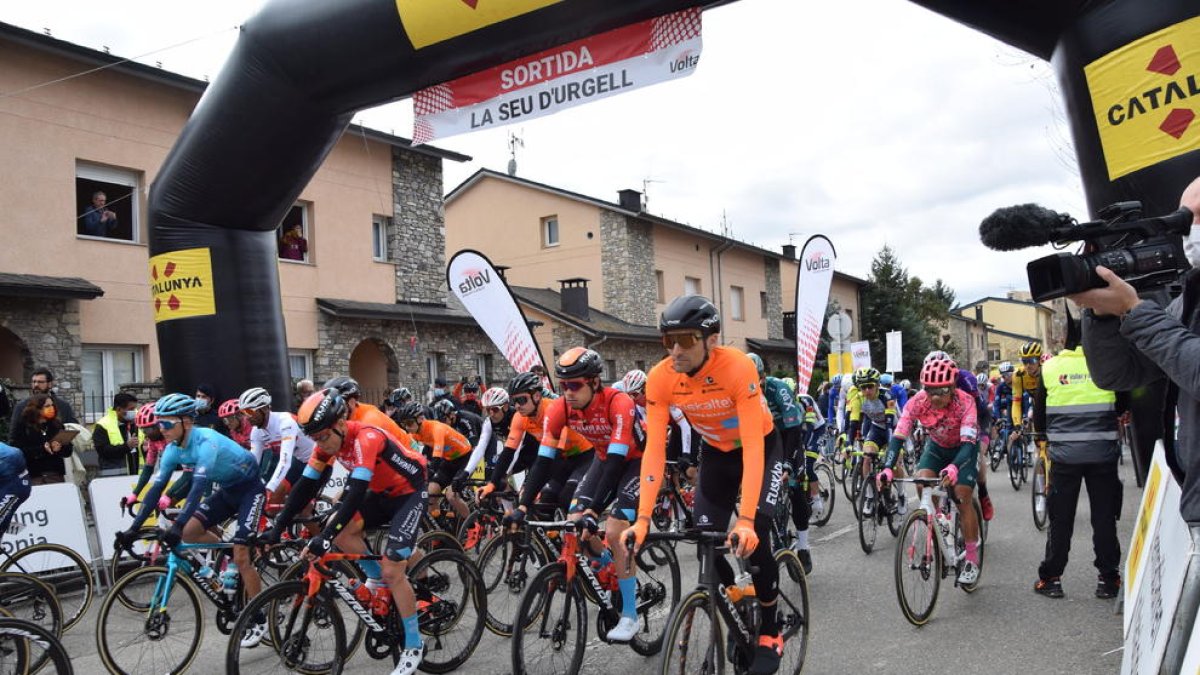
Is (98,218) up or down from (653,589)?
up

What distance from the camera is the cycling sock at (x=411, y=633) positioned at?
212 inches

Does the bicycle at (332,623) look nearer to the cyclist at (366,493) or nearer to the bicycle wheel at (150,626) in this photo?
the cyclist at (366,493)

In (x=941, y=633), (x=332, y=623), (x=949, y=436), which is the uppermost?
(x=949, y=436)

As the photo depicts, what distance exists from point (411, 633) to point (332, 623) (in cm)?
48

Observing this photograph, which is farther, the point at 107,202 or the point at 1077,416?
the point at 107,202

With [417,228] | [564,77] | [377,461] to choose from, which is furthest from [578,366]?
[417,228]

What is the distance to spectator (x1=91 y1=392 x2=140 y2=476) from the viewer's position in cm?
1070

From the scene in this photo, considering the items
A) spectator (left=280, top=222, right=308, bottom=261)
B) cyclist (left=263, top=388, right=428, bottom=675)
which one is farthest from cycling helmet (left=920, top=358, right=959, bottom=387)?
spectator (left=280, top=222, right=308, bottom=261)

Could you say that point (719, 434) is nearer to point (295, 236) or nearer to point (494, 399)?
point (494, 399)

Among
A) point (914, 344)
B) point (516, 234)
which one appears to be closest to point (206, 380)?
point (516, 234)

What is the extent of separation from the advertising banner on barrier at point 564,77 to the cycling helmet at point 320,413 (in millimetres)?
4180

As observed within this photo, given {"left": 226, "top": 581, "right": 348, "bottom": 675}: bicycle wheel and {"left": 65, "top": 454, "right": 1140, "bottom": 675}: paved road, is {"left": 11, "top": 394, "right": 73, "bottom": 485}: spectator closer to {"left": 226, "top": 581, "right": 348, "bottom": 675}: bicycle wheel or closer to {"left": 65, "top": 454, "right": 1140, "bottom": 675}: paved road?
{"left": 65, "top": 454, "right": 1140, "bottom": 675}: paved road

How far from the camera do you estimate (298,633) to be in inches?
204

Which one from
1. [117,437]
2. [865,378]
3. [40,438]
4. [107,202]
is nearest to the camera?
[40,438]
